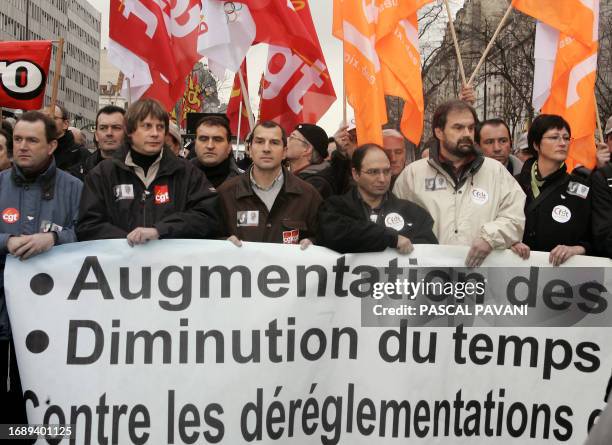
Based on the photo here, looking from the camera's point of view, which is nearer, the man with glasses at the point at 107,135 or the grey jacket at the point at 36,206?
the grey jacket at the point at 36,206

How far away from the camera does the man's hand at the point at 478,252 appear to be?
203 inches

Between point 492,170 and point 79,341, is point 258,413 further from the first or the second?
point 492,170

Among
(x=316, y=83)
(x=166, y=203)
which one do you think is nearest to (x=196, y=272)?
(x=166, y=203)

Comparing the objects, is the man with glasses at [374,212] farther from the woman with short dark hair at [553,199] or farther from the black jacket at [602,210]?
the black jacket at [602,210]

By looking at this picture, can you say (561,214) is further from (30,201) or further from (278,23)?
(278,23)

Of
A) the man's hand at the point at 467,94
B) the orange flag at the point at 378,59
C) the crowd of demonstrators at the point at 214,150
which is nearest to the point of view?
the crowd of demonstrators at the point at 214,150

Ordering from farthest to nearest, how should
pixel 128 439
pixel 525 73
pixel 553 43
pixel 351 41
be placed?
1. pixel 525 73
2. pixel 553 43
3. pixel 351 41
4. pixel 128 439

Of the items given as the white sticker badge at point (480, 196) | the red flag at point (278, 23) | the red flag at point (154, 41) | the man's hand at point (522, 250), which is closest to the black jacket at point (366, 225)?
the white sticker badge at point (480, 196)

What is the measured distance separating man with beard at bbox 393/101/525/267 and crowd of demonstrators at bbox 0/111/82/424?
209 cm

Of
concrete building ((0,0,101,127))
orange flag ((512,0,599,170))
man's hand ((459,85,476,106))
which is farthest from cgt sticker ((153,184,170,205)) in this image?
concrete building ((0,0,101,127))

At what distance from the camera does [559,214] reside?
18.3 ft

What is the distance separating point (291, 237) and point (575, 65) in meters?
3.51

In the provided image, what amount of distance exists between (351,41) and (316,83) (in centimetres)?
142

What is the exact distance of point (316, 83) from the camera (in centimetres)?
883
